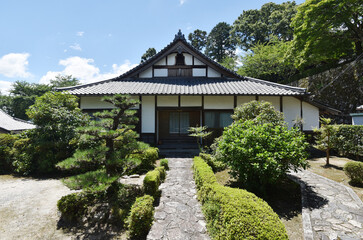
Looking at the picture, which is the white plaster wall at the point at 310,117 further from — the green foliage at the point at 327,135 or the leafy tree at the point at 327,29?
the leafy tree at the point at 327,29

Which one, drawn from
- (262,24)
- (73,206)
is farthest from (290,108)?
(262,24)

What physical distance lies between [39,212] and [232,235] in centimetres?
496

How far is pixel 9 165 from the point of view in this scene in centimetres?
719

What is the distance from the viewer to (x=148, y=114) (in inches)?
400

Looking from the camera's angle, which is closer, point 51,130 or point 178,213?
point 178,213

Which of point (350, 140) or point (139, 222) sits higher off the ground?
point (350, 140)

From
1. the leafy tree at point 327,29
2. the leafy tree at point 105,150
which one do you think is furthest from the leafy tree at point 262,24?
the leafy tree at point 105,150

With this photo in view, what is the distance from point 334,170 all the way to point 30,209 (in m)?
10.7

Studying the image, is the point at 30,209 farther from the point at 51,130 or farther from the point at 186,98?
the point at 186,98

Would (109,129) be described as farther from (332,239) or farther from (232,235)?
(332,239)

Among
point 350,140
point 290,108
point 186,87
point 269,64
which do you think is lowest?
point 350,140

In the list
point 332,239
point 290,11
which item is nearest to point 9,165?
point 332,239

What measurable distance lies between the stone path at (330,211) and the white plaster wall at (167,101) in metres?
7.59

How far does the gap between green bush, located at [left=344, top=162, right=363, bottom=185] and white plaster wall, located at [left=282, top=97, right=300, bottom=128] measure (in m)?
5.58
